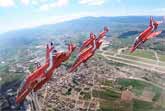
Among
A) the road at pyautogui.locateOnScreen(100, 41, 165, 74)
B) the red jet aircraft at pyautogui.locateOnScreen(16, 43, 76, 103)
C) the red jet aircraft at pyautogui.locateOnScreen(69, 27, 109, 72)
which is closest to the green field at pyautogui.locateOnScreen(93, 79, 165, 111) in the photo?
the road at pyautogui.locateOnScreen(100, 41, 165, 74)

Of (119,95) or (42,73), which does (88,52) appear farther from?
(119,95)

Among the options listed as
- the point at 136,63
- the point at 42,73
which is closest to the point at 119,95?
the point at 42,73

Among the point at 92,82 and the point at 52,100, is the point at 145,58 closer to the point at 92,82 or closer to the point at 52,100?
the point at 92,82

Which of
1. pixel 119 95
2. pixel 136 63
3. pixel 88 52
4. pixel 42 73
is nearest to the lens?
pixel 42 73

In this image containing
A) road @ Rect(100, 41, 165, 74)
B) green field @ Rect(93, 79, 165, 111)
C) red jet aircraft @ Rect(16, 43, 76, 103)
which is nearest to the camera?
red jet aircraft @ Rect(16, 43, 76, 103)

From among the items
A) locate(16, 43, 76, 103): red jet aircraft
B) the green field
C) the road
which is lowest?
the road

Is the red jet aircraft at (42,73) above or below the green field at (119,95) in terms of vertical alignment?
above

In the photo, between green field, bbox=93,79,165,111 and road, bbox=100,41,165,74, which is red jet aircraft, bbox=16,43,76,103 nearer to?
green field, bbox=93,79,165,111

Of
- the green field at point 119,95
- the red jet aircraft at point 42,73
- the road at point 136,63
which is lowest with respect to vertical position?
the road at point 136,63

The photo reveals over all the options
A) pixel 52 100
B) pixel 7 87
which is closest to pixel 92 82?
pixel 52 100

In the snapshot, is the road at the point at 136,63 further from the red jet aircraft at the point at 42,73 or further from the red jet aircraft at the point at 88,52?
the red jet aircraft at the point at 42,73

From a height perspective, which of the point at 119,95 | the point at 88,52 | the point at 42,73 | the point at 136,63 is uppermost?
the point at 88,52

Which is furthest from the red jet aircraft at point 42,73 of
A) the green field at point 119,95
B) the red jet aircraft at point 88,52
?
the green field at point 119,95
